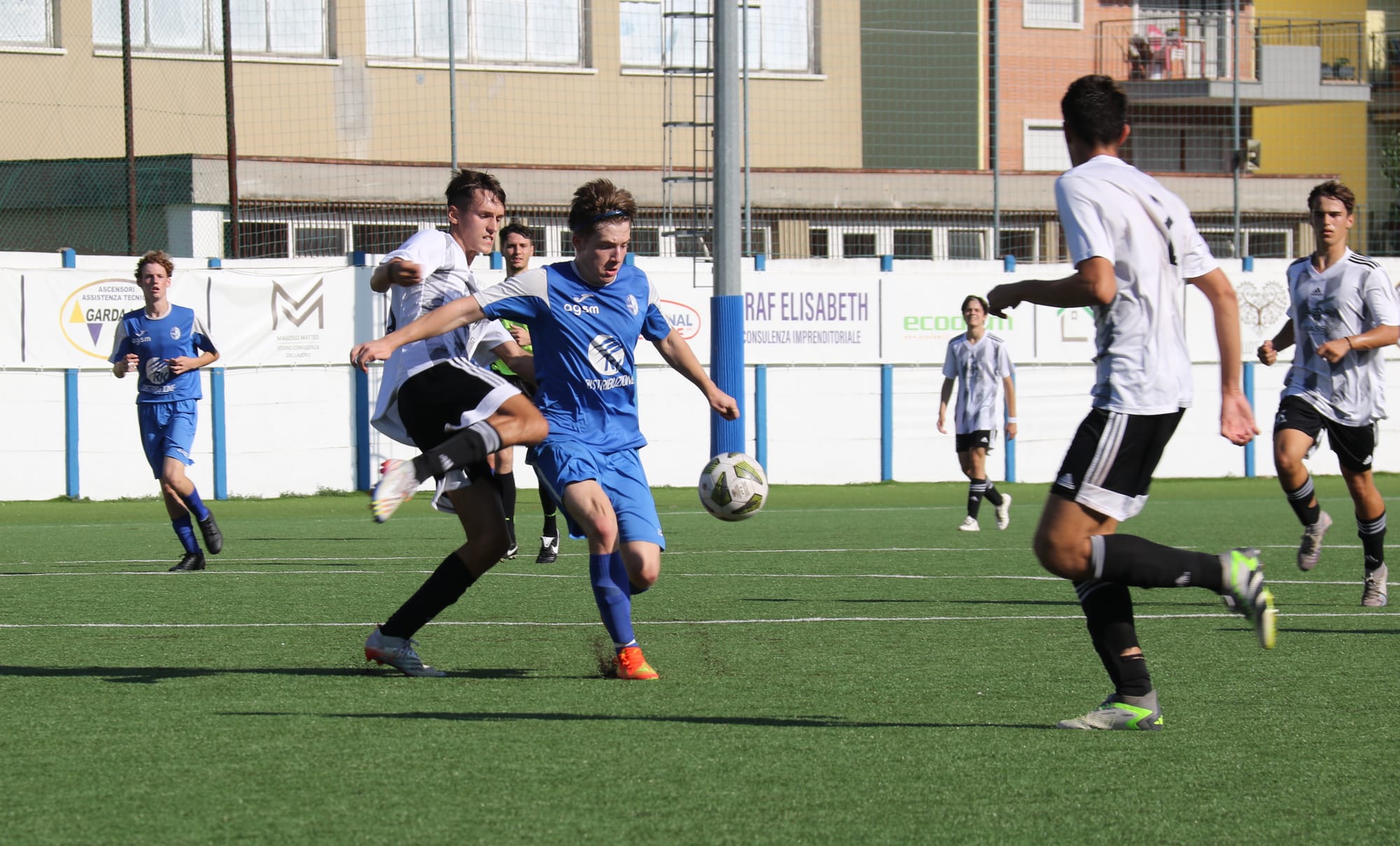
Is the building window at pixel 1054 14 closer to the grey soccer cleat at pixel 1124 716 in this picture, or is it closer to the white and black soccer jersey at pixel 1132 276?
the white and black soccer jersey at pixel 1132 276

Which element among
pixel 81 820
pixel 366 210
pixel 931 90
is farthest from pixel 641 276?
pixel 931 90

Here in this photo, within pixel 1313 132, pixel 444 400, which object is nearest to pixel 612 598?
pixel 444 400

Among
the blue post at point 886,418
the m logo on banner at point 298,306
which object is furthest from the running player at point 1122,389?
the blue post at point 886,418

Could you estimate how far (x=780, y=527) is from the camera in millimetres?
14852

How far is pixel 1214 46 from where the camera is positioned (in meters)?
35.4

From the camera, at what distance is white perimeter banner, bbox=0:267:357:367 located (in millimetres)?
18781

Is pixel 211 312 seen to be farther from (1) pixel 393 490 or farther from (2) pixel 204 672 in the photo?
(1) pixel 393 490

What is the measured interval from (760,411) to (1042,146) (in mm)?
16596

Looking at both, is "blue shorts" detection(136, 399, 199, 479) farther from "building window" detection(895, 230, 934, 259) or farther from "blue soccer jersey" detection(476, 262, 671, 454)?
"building window" detection(895, 230, 934, 259)

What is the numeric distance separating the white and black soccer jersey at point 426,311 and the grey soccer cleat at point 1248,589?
2.90 meters

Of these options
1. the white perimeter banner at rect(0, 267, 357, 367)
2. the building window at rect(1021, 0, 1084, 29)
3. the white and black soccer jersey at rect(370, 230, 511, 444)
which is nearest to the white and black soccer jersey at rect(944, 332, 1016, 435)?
the white perimeter banner at rect(0, 267, 357, 367)

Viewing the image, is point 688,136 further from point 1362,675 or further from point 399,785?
point 399,785

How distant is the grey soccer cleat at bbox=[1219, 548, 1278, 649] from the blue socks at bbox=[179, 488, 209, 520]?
7499 mm

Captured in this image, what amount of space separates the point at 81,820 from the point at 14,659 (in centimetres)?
300
